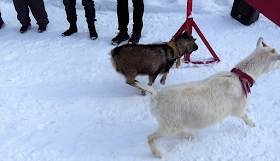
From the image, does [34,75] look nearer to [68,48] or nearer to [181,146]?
[68,48]

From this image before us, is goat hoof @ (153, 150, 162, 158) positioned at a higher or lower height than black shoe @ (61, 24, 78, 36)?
lower

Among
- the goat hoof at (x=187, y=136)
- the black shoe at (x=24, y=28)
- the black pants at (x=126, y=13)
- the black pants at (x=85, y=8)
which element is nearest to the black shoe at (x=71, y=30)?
the black pants at (x=85, y=8)

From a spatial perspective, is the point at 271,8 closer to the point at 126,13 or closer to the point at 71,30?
the point at 126,13

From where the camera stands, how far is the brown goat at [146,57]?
287cm

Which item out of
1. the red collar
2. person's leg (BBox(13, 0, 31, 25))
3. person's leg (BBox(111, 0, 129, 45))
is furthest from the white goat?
person's leg (BBox(13, 0, 31, 25))

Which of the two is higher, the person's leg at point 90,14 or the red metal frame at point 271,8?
the red metal frame at point 271,8

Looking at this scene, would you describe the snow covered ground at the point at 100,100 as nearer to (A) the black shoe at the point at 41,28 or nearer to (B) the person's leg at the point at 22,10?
(A) the black shoe at the point at 41,28

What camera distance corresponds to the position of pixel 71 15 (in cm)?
423

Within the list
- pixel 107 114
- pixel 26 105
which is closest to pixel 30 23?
pixel 26 105

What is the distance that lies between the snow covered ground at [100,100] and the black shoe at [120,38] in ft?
0.54

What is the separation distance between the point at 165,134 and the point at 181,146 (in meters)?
0.45

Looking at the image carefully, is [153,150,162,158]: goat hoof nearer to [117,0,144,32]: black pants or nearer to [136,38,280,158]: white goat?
[136,38,280,158]: white goat

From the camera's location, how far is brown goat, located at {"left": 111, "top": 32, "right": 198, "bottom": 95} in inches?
113

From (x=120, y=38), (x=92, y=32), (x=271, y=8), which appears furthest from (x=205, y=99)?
(x=92, y=32)
